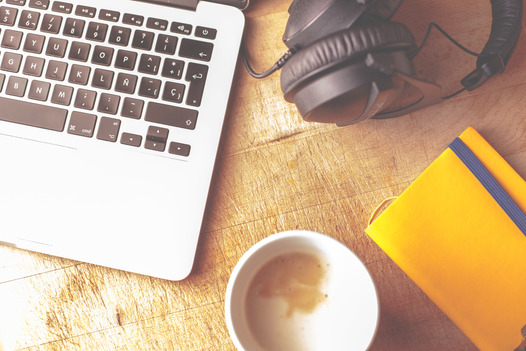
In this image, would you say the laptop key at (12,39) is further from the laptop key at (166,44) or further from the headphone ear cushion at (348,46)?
the headphone ear cushion at (348,46)

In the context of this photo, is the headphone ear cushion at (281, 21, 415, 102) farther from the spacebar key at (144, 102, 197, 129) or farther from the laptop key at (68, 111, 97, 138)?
the laptop key at (68, 111, 97, 138)

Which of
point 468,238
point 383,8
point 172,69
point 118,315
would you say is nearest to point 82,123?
point 172,69

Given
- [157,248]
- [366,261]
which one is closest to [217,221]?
[157,248]

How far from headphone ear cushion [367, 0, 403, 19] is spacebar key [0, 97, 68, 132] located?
1.29 ft

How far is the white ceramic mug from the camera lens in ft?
1.56

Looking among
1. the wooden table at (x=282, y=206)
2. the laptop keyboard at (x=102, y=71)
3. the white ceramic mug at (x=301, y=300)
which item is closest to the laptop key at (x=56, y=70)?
the laptop keyboard at (x=102, y=71)

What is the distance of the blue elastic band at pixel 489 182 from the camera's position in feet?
1.70

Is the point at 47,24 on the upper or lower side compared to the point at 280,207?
upper

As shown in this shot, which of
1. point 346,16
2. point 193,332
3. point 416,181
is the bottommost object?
point 193,332

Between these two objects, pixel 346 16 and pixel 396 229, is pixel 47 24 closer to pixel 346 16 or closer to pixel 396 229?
pixel 346 16

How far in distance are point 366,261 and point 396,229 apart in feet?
0.19

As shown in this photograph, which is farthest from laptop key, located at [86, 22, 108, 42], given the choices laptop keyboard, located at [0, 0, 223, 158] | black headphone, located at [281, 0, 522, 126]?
black headphone, located at [281, 0, 522, 126]

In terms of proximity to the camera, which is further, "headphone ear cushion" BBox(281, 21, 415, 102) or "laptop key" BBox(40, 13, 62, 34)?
"laptop key" BBox(40, 13, 62, 34)

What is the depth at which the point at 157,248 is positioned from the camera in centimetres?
53
